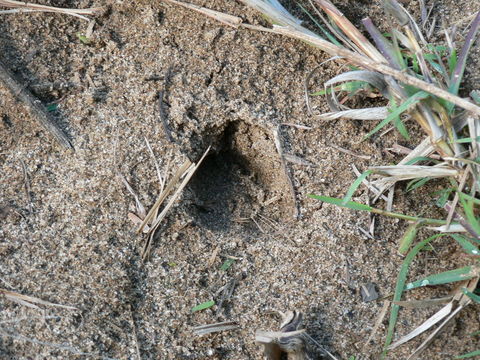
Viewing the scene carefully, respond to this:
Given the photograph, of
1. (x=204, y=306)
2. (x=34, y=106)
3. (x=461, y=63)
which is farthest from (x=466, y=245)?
(x=34, y=106)

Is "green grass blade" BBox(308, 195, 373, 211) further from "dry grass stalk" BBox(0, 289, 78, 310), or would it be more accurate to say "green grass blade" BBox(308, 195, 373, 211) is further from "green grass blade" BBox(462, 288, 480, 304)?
"dry grass stalk" BBox(0, 289, 78, 310)

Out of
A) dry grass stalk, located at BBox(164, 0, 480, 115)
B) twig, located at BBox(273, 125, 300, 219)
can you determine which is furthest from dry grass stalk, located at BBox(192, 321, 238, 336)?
dry grass stalk, located at BBox(164, 0, 480, 115)

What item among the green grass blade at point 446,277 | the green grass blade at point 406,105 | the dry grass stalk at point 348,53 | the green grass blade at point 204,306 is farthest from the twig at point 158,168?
the green grass blade at point 446,277

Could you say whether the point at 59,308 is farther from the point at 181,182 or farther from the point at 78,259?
the point at 181,182

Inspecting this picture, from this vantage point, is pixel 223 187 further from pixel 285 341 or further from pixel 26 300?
pixel 26 300

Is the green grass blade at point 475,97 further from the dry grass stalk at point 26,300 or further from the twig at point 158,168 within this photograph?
the dry grass stalk at point 26,300

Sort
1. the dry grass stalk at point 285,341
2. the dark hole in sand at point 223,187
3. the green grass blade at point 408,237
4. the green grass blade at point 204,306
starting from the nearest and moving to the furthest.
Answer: the dry grass stalk at point 285,341 < the green grass blade at point 204,306 < the green grass blade at point 408,237 < the dark hole in sand at point 223,187

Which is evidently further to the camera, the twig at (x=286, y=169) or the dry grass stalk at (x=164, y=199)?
the twig at (x=286, y=169)
